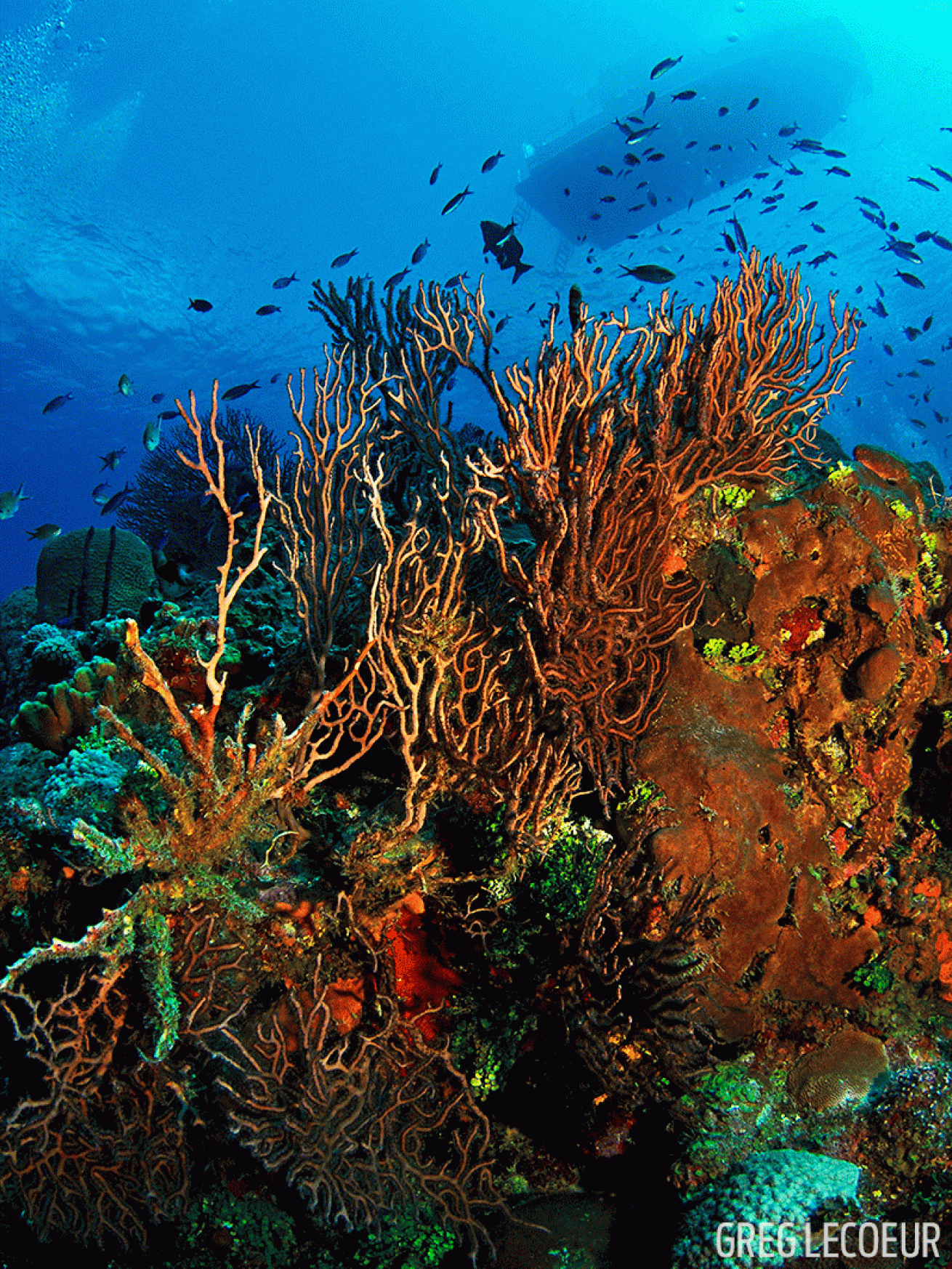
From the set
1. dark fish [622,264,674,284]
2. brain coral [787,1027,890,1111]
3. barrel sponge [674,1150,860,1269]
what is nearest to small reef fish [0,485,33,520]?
dark fish [622,264,674,284]

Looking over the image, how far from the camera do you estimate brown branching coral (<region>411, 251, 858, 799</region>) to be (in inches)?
124

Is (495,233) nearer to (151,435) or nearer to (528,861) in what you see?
(151,435)

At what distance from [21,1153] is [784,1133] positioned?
3861mm

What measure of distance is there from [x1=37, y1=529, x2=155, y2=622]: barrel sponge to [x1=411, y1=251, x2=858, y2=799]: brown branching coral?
5849 mm

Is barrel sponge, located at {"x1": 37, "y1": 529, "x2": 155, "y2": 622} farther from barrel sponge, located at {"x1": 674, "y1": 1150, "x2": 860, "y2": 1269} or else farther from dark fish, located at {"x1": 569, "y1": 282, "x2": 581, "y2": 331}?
barrel sponge, located at {"x1": 674, "y1": 1150, "x2": 860, "y2": 1269}

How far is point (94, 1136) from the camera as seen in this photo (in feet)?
9.68

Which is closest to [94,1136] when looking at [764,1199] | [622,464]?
[764,1199]

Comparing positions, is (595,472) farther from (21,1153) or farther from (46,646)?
(46,646)

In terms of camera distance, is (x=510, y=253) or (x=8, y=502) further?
(x=8, y=502)

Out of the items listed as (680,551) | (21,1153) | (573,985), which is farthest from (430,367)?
(21,1153)

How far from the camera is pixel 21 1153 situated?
291 centimetres

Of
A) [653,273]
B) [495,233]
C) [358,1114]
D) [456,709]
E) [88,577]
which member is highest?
[495,233]

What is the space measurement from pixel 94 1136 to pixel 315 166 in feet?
211

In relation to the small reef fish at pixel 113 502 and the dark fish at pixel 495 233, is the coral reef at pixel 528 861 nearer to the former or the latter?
the dark fish at pixel 495 233
